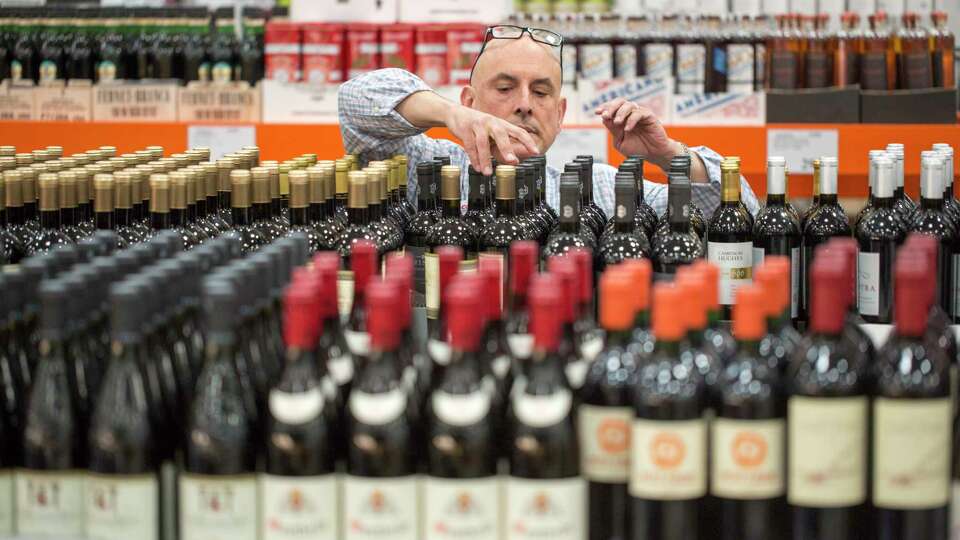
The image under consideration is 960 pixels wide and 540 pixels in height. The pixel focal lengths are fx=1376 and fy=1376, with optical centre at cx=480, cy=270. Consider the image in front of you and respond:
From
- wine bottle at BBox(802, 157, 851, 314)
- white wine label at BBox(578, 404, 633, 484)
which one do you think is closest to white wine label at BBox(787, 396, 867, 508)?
white wine label at BBox(578, 404, 633, 484)

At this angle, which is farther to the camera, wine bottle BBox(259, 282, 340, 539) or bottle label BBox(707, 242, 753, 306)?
bottle label BBox(707, 242, 753, 306)

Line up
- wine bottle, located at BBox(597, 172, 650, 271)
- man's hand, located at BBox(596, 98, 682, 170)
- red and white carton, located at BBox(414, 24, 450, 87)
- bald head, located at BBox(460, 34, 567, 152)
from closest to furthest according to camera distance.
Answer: wine bottle, located at BBox(597, 172, 650, 271) → man's hand, located at BBox(596, 98, 682, 170) → bald head, located at BBox(460, 34, 567, 152) → red and white carton, located at BBox(414, 24, 450, 87)

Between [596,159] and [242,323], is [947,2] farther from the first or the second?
[242,323]

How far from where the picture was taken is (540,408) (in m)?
1.45

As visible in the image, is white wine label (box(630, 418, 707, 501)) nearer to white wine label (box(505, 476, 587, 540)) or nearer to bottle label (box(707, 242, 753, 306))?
white wine label (box(505, 476, 587, 540))

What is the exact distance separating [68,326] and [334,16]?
308cm

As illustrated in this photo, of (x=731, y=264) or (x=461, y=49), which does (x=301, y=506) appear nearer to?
(x=731, y=264)

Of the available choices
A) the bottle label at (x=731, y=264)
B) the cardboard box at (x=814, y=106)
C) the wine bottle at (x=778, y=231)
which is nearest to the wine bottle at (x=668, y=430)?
the bottle label at (x=731, y=264)

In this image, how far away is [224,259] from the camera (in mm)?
1883

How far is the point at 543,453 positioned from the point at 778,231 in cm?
115

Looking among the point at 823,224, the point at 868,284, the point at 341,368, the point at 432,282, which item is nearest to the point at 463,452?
the point at 341,368

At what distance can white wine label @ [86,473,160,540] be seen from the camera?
4.98 ft

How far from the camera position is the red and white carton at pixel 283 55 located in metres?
4.37

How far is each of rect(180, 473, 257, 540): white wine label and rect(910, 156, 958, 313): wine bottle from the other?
1.37 metres
